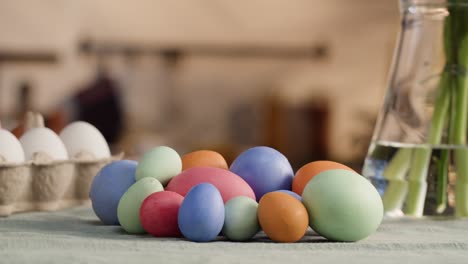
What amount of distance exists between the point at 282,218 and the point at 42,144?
1.03ft

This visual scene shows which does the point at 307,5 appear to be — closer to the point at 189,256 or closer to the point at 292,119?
the point at 292,119

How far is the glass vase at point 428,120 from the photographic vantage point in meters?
0.88

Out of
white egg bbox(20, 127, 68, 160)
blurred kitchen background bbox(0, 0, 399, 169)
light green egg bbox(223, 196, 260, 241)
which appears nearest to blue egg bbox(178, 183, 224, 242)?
light green egg bbox(223, 196, 260, 241)

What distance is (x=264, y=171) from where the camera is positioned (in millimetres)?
783

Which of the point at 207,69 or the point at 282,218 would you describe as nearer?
the point at 282,218

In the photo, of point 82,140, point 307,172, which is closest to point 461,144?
point 307,172

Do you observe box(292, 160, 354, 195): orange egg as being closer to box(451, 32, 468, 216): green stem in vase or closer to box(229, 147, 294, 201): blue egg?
box(229, 147, 294, 201): blue egg

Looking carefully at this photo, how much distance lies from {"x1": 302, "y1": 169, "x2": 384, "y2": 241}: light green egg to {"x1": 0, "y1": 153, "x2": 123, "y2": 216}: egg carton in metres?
Result: 0.29

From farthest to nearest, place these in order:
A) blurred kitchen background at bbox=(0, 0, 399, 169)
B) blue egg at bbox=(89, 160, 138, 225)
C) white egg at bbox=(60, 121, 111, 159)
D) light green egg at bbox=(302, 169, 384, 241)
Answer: blurred kitchen background at bbox=(0, 0, 399, 169)
white egg at bbox=(60, 121, 111, 159)
blue egg at bbox=(89, 160, 138, 225)
light green egg at bbox=(302, 169, 384, 241)

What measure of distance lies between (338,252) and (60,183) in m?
0.36

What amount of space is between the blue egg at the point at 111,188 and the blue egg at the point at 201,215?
12 cm

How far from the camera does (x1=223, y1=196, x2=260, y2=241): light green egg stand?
2.27 feet

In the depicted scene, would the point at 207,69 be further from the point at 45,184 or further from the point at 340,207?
the point at 340,207

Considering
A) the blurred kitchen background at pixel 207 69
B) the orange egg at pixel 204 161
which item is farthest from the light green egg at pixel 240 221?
the blurred kitchen background at pixel 207 69
